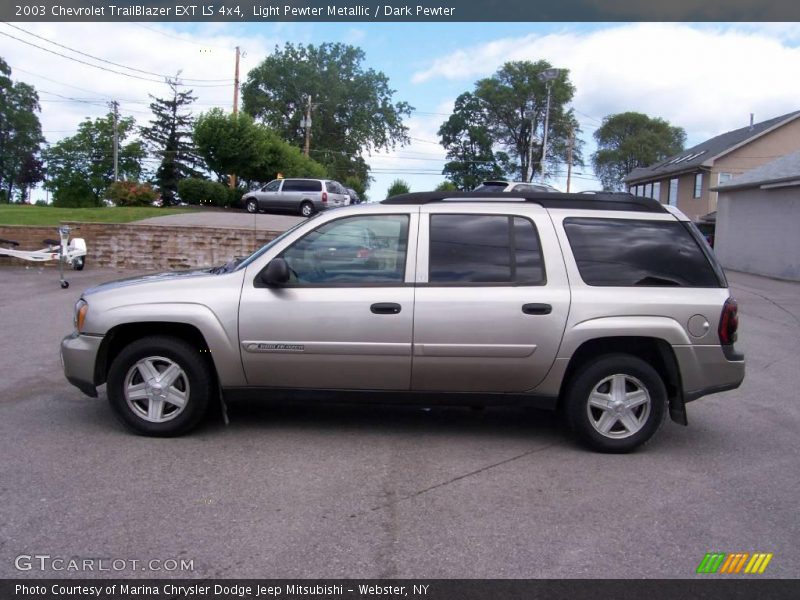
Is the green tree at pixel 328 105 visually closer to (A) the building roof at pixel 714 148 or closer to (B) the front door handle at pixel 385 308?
(A) the building roof at pixel 714 148

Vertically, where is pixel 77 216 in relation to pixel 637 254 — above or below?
above

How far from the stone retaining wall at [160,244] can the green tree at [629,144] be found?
58.4 metres

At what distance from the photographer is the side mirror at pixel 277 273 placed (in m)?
5.25

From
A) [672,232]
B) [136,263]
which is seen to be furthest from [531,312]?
[136,263]

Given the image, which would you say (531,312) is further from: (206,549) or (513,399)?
(206,549)

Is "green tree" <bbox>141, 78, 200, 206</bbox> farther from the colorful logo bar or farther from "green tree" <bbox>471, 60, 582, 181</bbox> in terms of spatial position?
the colorful logo bar

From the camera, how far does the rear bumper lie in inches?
211

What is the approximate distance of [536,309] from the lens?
209 inches

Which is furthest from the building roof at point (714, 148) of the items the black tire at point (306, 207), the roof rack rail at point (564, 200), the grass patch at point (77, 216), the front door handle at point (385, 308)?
the front door handle at point (385, 308)

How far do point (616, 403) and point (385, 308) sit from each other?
6.14ft

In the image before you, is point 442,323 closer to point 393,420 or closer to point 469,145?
point 393,420

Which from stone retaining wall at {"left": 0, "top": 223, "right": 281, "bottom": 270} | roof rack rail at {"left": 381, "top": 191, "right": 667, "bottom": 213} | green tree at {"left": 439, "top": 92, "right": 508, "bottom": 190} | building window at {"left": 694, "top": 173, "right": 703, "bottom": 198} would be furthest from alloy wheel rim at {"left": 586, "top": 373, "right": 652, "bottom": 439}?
green tree at {"left": 439, "top": 92, "right": 508, "bottom": 190}

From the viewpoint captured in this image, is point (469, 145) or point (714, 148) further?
point (469, 145)

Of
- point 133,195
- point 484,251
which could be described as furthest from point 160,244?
point 133,195
